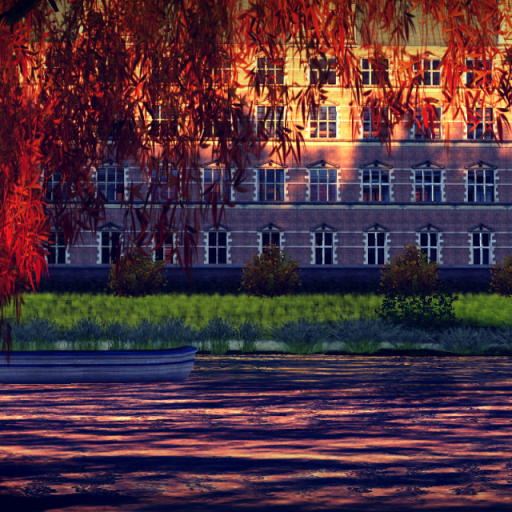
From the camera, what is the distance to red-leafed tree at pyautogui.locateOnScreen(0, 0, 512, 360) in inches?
239

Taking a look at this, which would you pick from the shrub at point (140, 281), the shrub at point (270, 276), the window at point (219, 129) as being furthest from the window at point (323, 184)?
the window at point (219, 129)

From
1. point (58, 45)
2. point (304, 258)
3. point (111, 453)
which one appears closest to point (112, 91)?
point (58, 45)

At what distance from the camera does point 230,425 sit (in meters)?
10.2

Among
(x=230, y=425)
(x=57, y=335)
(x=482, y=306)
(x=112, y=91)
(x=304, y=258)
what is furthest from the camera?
(x=304, y=258)

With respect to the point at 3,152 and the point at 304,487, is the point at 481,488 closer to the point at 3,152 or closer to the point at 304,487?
the point at 304,487

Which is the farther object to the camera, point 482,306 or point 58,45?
point 482,306

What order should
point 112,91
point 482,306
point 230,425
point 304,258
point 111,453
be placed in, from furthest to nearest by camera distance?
point 304,258 < point 482,306 < point 230,425 < point 111,453 < point 112,91

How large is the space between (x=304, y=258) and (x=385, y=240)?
15.4 ft

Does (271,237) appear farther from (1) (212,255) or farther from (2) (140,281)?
(2) (140,281)

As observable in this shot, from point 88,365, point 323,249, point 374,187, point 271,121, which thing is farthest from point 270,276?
point 271,121

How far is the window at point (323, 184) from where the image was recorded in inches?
1944

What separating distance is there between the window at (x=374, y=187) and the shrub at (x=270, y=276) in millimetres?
11526

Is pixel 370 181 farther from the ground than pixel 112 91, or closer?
farther from the ground

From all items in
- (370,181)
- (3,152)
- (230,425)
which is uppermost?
(370,181)
